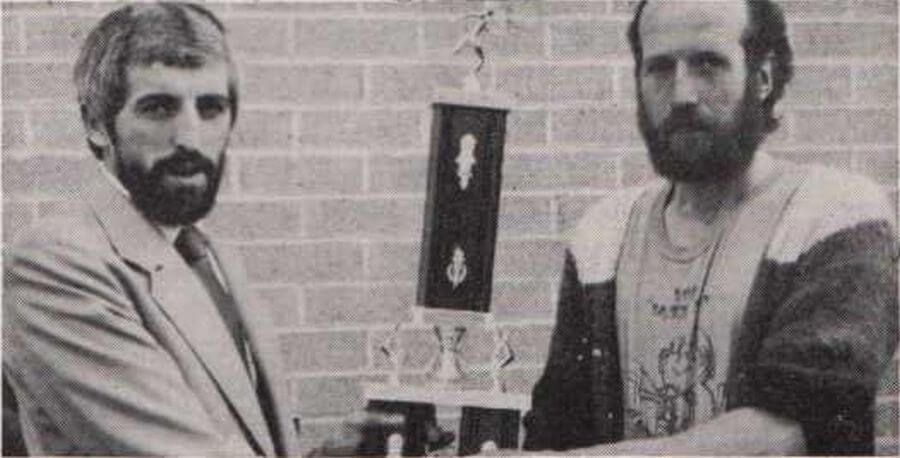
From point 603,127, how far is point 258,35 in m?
0.91

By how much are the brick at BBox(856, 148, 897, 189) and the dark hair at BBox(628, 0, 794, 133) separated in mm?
262

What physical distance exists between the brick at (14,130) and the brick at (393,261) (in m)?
0.89

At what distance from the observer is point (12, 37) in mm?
3344

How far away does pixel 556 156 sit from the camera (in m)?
3.54

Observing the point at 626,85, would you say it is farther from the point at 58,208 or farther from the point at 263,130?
the point at 58,208

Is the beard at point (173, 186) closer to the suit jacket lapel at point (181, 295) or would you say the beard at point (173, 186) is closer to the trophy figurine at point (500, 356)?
the suit jacket lapel at point (181, 295)

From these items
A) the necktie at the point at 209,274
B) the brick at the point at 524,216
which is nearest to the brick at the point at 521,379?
the brick at the point at 524,216

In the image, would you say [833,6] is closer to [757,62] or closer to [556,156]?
[757,62]

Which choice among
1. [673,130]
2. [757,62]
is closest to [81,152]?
[673,130]

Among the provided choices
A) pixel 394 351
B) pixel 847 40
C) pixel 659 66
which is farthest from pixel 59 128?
pixel 847 40

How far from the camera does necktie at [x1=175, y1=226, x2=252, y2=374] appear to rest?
132 inches

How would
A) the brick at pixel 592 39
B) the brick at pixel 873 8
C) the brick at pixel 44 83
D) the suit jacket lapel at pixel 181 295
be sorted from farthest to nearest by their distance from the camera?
the brick at pixel 873 8 < the brick at pixel 592 39 < the brick at pixel 44 83 < the suit jacket lapel at pixel 181 295

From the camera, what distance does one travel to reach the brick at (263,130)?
3391 mm

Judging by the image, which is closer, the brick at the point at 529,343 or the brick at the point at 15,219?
the brick at the point at 15,219
